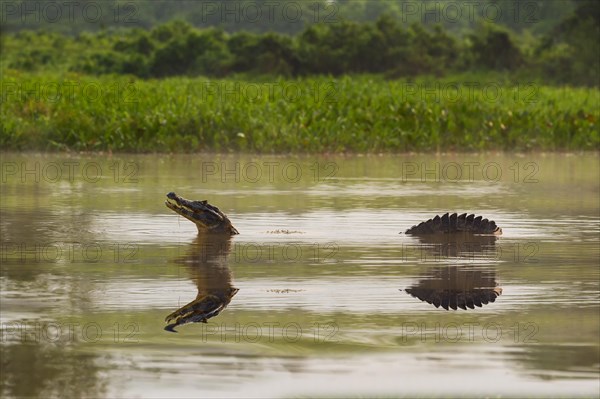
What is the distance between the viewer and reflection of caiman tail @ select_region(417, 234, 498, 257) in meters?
11.5

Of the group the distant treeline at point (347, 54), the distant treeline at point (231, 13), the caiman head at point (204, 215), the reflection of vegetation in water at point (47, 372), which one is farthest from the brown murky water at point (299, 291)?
the distant treeline at point (231, 13)

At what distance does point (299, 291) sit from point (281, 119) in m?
15.2

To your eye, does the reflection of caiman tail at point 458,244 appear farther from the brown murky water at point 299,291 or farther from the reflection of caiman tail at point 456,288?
the reflection of caiman tail at point 456,288

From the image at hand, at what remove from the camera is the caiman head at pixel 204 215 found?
12.5 metres

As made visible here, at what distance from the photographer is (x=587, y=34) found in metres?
42.2

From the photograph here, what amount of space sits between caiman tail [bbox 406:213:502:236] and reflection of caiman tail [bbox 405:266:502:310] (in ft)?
6.17

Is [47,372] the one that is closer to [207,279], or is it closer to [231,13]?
[207,279]

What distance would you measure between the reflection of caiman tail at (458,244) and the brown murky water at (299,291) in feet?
0.17

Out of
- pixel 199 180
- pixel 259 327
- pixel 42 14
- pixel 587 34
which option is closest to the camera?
pixel 259 327

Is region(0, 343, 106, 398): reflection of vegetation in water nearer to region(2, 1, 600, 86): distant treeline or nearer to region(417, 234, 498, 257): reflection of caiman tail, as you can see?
region(417, 234, 498, 257): reflection of caiman tail

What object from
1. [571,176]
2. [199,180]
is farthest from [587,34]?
[199,180]

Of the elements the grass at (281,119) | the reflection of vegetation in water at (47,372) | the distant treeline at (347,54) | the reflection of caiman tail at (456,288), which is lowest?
the reflection of vegetation in water at (47,372)

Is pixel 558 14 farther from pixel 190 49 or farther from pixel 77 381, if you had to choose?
pixel 77 381

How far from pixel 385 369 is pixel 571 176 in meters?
13.4
